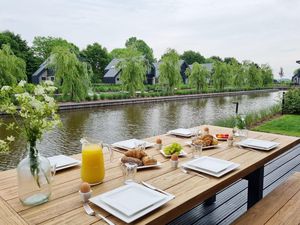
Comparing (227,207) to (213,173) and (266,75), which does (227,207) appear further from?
(266,75)

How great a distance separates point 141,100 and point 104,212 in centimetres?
1513

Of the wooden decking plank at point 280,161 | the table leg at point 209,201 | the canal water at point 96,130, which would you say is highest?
the table leg at point 209,201

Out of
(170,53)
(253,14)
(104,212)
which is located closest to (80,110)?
(253,14)

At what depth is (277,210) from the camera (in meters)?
1.81

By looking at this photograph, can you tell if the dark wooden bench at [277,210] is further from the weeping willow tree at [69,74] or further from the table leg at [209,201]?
the weeping willow tree at [69,74]

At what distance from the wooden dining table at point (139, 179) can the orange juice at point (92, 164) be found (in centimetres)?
5

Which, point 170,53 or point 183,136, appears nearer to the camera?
point 183,136

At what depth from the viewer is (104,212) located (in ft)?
3.75

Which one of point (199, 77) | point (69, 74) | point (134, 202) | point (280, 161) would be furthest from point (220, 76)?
point (134, 202)

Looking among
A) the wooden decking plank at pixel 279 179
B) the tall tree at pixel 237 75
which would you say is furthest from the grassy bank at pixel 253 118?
the tall tree at pixel 237 75

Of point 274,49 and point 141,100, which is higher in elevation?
point 274,49

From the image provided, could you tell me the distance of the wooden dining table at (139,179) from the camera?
1.10 metres

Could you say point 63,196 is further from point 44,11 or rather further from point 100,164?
point 44,11

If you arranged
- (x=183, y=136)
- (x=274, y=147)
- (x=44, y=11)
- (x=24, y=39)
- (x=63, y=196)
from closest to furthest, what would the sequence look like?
(x=63, y=196)
(x=274, y=147)
(x=183, y=136)
(x=44, y=11)
(x=24, y=39)
